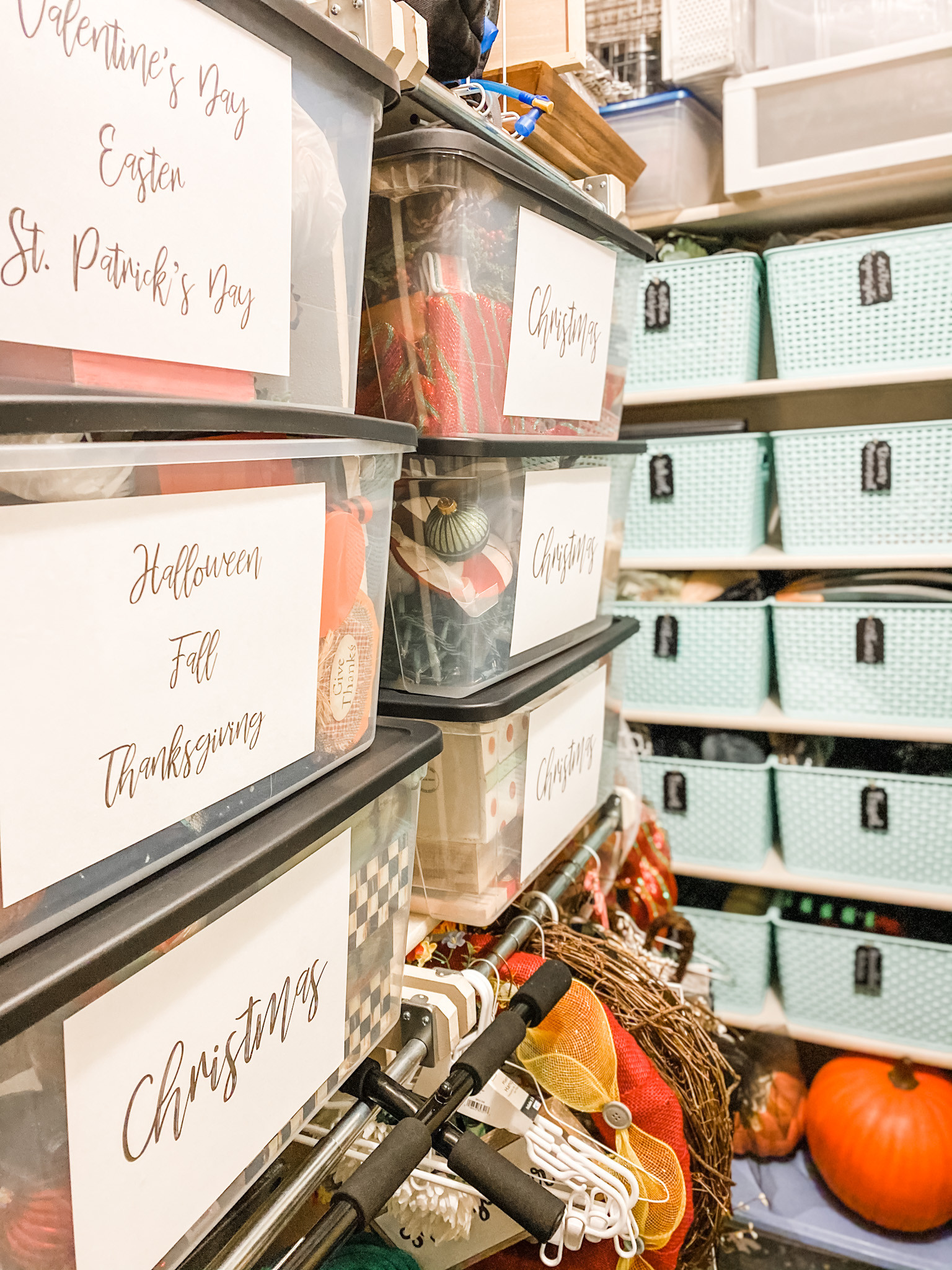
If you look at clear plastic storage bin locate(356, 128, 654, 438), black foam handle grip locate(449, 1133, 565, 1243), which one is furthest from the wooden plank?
black foam handle grip locate(449, 1133, 565, 1243)

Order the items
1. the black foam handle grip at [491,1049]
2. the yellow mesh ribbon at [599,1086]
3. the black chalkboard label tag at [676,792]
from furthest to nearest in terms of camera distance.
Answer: the black chalkboard label tag at [676,792] → the yellow mesh ribbon at [599,1086] → the black foam handle grip at [491,1049]

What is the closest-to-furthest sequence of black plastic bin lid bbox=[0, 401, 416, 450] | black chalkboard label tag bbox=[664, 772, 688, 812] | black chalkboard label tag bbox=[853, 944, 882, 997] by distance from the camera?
black plastic bin lid bbox=[0, 401, 416, 450]
black chalkboard label tag bbox=[853, 944, 882, 997]
black chalkboard label tag bbox=[664, 772, 688, 812]

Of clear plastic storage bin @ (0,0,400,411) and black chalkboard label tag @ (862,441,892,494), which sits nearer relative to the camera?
clear plastic storage bin @ (0,0,400,411)

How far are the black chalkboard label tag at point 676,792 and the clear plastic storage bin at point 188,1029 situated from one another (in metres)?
1.23

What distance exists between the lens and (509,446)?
72 cm

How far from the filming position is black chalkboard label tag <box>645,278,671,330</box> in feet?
5.45

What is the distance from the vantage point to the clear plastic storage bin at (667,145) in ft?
5.28

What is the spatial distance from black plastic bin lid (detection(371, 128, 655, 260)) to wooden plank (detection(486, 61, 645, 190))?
16cm

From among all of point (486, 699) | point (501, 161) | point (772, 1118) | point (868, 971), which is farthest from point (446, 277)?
point (772, 1118)

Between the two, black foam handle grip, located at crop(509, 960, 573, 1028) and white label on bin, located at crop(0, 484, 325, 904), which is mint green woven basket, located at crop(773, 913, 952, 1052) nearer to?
black foam handle grip, located at crop(509, 960, 573, 1028)

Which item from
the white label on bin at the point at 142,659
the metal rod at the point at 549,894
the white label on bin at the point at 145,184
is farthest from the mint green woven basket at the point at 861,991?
the white label on bin at the point at 145,184

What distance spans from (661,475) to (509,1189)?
1373mm

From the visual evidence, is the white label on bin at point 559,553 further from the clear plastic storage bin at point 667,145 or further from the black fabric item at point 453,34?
the clear plastic storage bin at point 667,145

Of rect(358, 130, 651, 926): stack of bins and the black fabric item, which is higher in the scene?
the black fabric item
